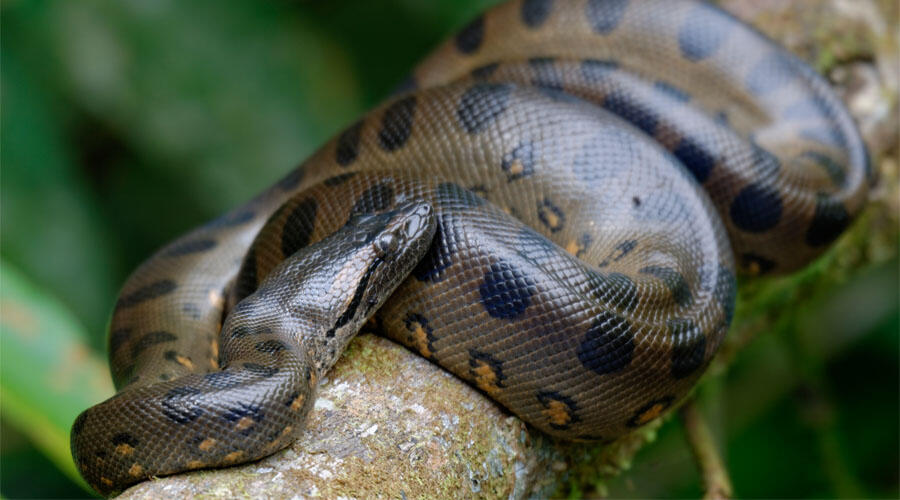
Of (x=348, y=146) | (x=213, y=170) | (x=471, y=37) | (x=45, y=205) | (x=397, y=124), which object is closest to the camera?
(x=397, y=124)

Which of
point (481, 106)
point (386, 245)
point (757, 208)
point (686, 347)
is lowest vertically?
point (757, 208)

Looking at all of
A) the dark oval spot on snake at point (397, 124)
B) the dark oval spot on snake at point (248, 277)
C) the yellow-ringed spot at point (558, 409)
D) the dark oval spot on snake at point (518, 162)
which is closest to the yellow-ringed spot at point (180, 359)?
the dark oval spot on snake at point (248, 277)

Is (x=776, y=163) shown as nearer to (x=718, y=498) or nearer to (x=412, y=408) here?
(x=718, y=498)

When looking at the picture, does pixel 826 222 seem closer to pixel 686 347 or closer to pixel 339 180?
pixel 686 347

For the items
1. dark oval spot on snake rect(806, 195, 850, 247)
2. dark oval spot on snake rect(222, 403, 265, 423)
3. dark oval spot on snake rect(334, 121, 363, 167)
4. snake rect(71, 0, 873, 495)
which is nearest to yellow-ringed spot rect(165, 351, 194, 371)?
snake rect(71, 0, 873, 495)

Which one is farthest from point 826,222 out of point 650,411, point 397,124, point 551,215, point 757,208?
point 397,124

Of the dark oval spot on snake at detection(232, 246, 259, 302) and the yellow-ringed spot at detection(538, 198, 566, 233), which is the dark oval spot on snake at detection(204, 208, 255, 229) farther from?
the yellow-ringed spot at detection(538, 198, 566, 233)

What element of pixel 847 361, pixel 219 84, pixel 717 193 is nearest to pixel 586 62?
pixel 717 193
